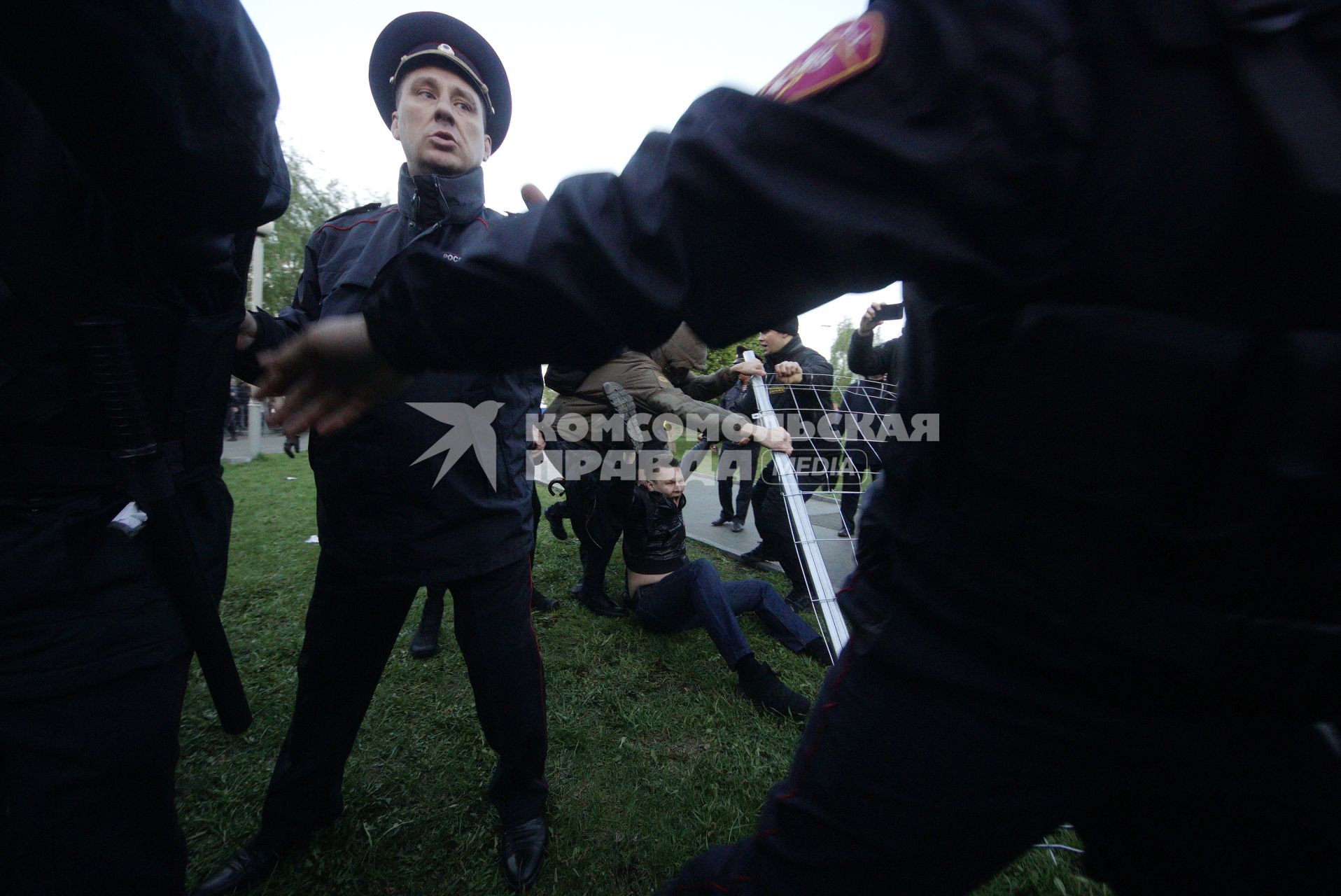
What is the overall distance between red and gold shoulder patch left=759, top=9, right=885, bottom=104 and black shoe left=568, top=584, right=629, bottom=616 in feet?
10.9

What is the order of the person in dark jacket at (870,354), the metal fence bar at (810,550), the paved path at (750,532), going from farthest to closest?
the paved path at (750,532), the person in dark jacket at (870,354), the metal fence bar at (810,550)

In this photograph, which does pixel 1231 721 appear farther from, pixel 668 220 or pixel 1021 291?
pixel 668 220

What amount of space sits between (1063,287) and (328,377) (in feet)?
3.29

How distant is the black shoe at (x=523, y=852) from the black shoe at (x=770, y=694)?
43.8 inches

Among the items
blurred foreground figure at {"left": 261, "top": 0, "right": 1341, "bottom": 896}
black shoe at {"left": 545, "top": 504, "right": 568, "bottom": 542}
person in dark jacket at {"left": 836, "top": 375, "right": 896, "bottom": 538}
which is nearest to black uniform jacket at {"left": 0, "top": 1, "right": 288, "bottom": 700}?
blurred foreground figure at {"left": 261, "top": 0, "right": 1341, "bottom": 896}

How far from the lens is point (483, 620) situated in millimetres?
1688

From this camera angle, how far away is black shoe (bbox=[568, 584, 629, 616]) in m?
3.66

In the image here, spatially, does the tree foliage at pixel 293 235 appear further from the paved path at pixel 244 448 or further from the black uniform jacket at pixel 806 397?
the black uniform jacket at pixel 806 397

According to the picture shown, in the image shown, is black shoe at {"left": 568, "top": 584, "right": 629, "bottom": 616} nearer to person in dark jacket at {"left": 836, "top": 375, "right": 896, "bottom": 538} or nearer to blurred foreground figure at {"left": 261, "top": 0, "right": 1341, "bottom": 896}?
person in dark jacket at {"left": 836, "top": 375, "right": 896, "bottom": 538}

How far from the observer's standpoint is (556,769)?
2264 mm

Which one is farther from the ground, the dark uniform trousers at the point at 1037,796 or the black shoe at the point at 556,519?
the dark uniform trousers at the point at 1037,796

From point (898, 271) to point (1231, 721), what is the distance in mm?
696

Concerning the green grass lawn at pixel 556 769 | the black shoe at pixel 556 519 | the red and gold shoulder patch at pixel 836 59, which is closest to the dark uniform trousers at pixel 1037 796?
the red and gold shoulder patch at pixel 836 59

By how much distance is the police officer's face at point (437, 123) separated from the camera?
176 cm
